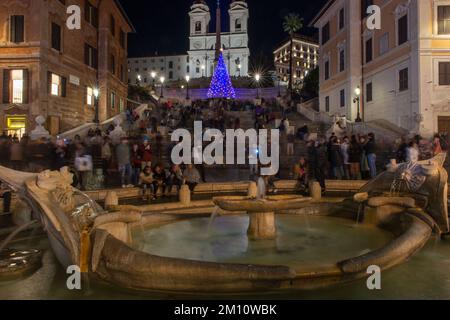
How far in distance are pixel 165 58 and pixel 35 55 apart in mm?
97041

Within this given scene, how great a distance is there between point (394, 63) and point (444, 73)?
3.51m

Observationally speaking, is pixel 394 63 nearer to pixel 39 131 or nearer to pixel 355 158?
pixel 355 158

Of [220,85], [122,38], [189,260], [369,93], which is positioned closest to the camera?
[189,260]

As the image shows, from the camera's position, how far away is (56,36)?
2767 centimetres

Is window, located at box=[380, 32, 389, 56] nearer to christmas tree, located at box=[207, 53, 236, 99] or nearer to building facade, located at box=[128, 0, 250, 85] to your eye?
christmas tree, located at box=[207, 53, 236, 99]

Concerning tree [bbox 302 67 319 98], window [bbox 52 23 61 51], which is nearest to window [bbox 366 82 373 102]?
tree [bbox 302 67 319 98]

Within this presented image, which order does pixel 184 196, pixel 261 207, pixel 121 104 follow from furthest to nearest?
1. pixel 121 104
2. pixel 184 196
3. pixel 261 207


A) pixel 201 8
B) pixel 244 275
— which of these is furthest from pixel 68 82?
pixel 201 8

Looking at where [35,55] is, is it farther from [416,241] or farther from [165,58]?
[165,58]

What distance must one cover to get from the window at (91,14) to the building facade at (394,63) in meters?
20.9

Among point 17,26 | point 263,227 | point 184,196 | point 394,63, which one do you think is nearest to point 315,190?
point 184,196

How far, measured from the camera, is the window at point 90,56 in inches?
1283

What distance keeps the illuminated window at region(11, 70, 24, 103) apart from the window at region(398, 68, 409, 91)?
24633 millimetres

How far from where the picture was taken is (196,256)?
21.8 ft
